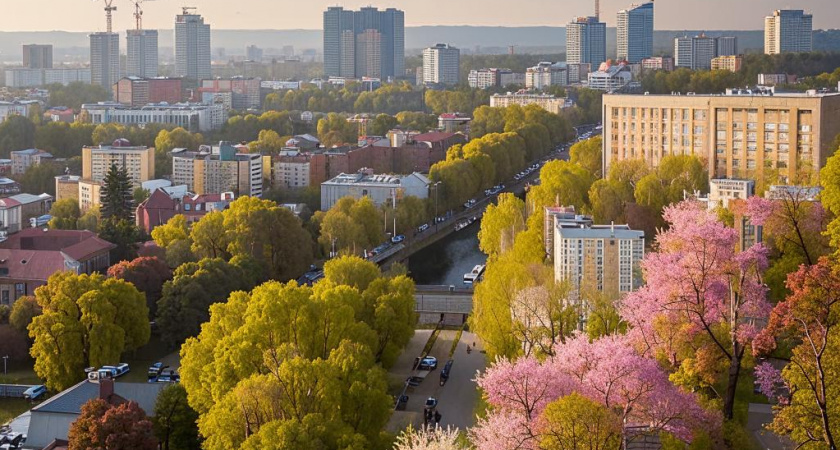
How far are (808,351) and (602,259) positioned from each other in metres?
6.51

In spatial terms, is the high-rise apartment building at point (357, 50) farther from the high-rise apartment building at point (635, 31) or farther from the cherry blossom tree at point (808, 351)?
the cherry blossom tree at point (808, 351)

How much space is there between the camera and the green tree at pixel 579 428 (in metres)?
8.98

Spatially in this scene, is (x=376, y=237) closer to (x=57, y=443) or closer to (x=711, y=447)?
(x=57, y=443)

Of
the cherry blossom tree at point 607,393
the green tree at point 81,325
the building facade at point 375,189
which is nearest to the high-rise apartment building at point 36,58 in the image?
the building facade at point 375,189

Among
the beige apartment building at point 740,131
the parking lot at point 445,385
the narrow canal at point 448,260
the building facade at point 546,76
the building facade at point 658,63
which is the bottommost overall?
the parking lot at point 445,385

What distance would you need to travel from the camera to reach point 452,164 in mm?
30078

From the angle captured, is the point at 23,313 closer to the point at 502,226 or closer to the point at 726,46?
the point at 502,226

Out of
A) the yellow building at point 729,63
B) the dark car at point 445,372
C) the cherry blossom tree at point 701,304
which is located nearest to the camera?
the cherry blossom tree at point 701,304

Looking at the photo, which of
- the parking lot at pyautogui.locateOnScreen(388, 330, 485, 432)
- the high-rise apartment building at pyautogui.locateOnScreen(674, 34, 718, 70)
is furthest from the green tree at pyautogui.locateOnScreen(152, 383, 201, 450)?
the high-rise apartment building at pyautogui.locateOnScreen(674, 34, 718, 70)

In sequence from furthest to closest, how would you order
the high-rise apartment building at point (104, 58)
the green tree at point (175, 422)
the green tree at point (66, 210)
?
the high-rise apartment building at point (104, 58), the green tree at point (66, 210), the green tree at point (175, 422)

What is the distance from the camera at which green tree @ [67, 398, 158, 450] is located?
11.1 meters

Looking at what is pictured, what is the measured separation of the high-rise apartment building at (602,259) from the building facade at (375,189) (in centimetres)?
1228

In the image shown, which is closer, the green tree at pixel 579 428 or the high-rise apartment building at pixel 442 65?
the green tree at pixel 579 428

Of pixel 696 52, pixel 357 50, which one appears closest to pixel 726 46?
pixel 696 52
